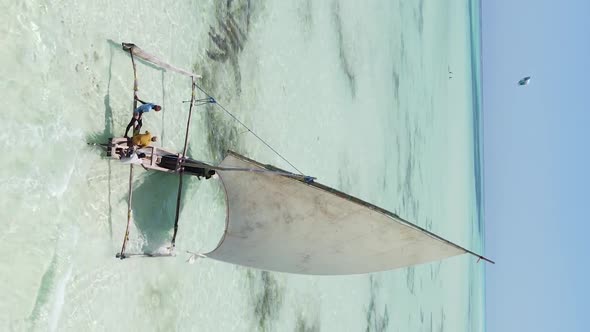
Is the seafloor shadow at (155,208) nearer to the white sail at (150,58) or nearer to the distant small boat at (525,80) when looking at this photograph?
the white sail at (150,58)

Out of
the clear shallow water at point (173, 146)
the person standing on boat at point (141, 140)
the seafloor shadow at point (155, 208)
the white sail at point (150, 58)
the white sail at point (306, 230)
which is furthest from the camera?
the seafloor shadow at point (155, 208)

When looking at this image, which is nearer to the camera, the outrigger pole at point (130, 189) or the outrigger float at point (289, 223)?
the outrigger pole at point (130, 189)

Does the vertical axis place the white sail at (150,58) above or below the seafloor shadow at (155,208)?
above

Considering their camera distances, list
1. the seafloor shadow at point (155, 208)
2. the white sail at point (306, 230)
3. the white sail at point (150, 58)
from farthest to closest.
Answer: the seafloor shadow at point (155, 208), the white sail at point (306, 230), the white sail at point (150, 58)

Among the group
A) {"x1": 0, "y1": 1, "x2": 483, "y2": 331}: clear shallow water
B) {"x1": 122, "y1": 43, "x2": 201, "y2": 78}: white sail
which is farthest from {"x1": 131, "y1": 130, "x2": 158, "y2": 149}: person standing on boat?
{"x1": 122, "y1": 43, "x2": 201, "y2": 78}: white sail

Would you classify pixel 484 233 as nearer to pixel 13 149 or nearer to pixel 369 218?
pixel 369 218

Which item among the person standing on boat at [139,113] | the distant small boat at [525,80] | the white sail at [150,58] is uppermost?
the distant small boat at [525,80]

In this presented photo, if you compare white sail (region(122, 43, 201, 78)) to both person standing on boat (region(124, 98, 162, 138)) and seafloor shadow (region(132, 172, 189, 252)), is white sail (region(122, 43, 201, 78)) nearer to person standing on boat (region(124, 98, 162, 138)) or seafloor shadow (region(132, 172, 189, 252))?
person standing on boat (region(124, 98, 162, 138))

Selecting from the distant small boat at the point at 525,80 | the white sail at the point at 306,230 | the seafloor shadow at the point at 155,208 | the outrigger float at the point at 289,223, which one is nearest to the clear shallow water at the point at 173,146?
the seafloor shadow at the point at 155,208
